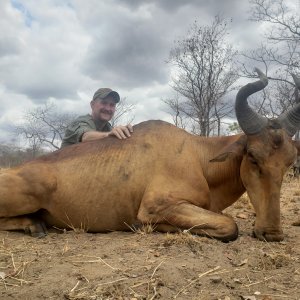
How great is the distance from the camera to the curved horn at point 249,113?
4.49 meters

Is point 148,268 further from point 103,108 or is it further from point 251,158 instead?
point 103,108

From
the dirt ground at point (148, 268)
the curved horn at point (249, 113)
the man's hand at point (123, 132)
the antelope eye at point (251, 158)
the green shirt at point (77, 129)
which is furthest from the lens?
the green shirt at point (77, 129)

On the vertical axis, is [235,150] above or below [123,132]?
below

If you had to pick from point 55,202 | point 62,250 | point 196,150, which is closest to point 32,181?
point 55,202

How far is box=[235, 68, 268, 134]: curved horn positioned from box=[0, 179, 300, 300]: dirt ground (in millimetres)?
1233

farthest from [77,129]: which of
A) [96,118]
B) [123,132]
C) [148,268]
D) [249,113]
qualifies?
[148,268]

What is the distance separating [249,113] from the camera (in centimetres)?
459

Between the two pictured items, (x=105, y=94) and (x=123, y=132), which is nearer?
(x=123, y=132)

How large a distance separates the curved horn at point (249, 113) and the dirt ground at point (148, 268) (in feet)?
4.05

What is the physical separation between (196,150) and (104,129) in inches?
119

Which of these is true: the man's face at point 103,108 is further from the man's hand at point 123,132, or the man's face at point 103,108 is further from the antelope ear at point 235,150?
the antelope ear at point 235,150

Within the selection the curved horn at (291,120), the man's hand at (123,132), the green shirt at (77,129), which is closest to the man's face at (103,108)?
the green shirt at (77,129)

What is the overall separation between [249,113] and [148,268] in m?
2.37

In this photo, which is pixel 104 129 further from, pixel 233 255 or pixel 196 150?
pixel 233 255
